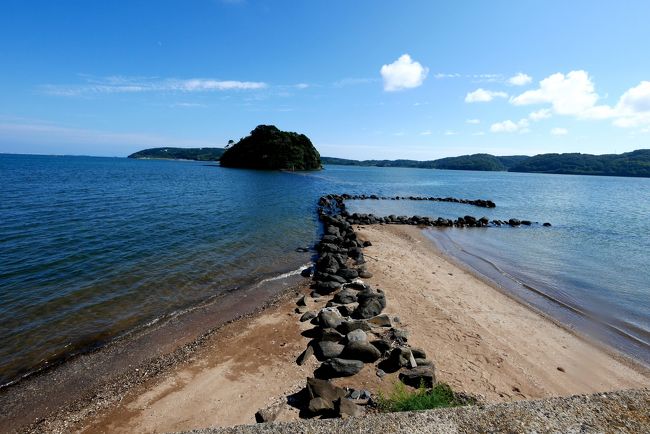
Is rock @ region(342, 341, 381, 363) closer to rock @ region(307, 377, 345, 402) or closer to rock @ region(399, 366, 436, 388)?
rock @ region(399, 366, 436, 388)

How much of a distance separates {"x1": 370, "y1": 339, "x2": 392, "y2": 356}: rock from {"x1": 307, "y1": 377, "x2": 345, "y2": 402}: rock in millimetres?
2672

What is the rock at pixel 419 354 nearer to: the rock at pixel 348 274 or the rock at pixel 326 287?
the rock at pixel 326 287

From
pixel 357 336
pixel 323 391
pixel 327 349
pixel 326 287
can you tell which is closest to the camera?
pixel 323 391

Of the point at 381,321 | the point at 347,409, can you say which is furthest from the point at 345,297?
the point at 347,409

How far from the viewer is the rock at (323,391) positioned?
305 inches

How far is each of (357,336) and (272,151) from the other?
137 meters

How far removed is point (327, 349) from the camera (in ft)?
33.9

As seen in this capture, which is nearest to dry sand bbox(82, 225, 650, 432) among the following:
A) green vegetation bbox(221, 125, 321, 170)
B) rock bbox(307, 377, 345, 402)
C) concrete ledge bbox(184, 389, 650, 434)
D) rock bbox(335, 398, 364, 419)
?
rock bbox(307, 377, 345, 402)

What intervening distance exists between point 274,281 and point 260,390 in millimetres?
8956

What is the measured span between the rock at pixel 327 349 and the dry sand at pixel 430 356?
390 millimetres

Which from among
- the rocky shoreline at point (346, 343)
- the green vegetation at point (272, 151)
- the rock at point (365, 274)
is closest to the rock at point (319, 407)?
the rocky shoreline at point (346, 343)

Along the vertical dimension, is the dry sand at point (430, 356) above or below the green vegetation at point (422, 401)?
below

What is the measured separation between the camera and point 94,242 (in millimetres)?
21469

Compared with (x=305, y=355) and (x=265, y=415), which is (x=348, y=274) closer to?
(x=305, y=355)
